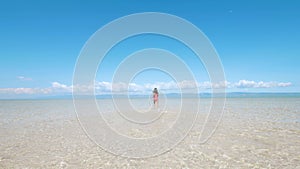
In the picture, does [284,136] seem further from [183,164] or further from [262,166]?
[183,164]

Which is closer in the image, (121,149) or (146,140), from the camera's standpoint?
(121,149)

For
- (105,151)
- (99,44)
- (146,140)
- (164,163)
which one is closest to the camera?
(164,163)

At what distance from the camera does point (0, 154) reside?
10.8 meters

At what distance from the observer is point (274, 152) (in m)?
10.5

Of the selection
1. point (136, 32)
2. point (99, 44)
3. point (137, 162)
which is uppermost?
point (136, 32)

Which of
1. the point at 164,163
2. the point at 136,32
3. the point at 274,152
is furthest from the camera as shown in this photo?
the point at 136,32

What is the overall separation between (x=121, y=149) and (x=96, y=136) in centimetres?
376

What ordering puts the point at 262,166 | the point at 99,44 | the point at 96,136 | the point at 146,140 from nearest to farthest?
the point at 262,166, the point at 146,140, the point at 96,136, the point at 99,44

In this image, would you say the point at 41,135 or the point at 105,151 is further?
the point at 41,135

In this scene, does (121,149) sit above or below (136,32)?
below

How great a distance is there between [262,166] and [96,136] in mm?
9464

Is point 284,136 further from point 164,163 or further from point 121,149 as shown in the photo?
point 121,149

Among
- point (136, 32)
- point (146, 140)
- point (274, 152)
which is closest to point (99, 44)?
point (136, 32)

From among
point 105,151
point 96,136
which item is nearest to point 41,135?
point 96,136
